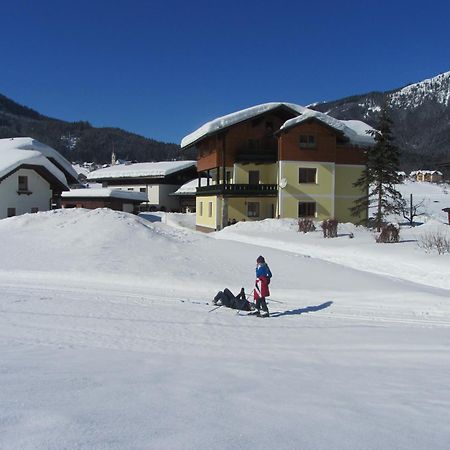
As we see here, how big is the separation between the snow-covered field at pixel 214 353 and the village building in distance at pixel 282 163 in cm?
1841

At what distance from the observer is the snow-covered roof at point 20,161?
112 ft

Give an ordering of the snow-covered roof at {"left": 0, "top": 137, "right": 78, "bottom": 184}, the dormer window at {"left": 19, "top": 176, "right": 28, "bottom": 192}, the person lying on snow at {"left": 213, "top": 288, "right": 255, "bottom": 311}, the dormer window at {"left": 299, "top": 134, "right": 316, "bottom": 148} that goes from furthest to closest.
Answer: the snow-covered roof at {"left": 0, "top": 137, "right": 78, "bottom": 184} → the dormer window at {"left": 299, "top": 134, "right": 316, "bottom": 148} → the dormer window at {"left": 19, "top": 176, "right": 28, "bottom": 192} → the person lying on snow at {"left": 213, "top": 288, "right": 255, "bottom": 311}

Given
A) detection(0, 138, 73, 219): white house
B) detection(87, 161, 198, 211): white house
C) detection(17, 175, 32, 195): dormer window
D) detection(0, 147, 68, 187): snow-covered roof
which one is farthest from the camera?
detection(87, 161, 198, 211): white house

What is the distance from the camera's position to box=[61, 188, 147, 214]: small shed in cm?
5031

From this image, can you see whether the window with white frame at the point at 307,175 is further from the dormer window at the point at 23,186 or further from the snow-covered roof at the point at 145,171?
the snow-covered roof at the point at 145,171

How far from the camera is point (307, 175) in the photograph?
37000mm

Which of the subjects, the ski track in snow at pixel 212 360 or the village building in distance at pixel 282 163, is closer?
the ski track in snow at pixel 212 360

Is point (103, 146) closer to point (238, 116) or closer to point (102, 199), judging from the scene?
point (102, 199)

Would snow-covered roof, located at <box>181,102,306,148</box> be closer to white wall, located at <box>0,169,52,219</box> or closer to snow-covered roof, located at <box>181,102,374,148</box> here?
snow-covered roof, located at <box>181,102,374,148</box>

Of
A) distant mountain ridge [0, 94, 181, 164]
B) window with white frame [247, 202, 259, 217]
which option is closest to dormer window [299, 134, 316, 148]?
window with white frame [247, 202, 259, 217]

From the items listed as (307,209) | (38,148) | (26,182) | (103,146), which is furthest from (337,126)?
(103,146)

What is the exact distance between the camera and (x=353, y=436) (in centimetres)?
420

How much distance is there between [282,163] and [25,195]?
2071 cm

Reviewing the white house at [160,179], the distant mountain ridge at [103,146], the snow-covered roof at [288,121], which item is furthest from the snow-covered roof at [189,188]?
the distant mountain ridge at [103,146]
